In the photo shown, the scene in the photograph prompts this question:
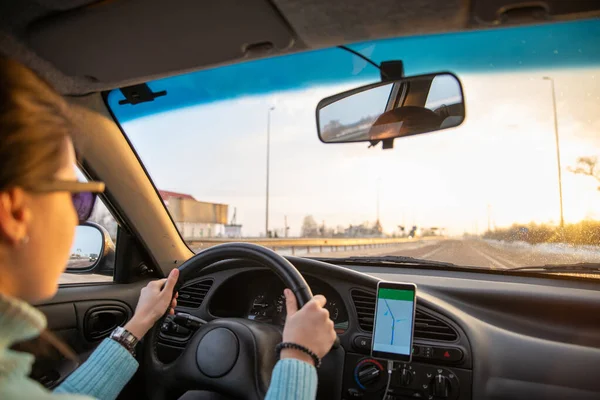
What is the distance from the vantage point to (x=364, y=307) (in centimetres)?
300

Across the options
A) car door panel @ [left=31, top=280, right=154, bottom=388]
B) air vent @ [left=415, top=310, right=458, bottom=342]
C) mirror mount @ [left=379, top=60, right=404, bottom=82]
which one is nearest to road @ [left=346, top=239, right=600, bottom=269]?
air vent @ [left=415, top=310, right=458, bottom=342]

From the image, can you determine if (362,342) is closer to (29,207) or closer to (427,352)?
(427,352)

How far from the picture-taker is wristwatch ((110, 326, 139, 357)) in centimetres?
219

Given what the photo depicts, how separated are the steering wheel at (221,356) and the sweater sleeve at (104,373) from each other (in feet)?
0.96

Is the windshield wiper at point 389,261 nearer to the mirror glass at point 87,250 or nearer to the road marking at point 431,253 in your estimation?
the road marking at point 431,253

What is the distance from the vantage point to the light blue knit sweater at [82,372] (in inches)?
44.4

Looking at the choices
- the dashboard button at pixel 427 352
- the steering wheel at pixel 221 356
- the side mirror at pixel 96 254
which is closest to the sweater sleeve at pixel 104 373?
the steering wheel at pixel 221 356

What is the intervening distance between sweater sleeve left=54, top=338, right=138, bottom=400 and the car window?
1773 mm

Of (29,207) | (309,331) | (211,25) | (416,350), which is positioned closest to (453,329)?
(416,350)

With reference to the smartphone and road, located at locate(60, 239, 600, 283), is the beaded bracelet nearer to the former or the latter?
the smartphone

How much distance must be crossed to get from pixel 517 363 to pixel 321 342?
5.36 feet

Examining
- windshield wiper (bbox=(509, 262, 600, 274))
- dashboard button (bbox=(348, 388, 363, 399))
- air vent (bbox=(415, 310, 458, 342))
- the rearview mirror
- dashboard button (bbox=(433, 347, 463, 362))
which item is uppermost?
the rearview mirror

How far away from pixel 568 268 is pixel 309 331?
7.45 feet

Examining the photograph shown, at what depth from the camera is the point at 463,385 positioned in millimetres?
2711
